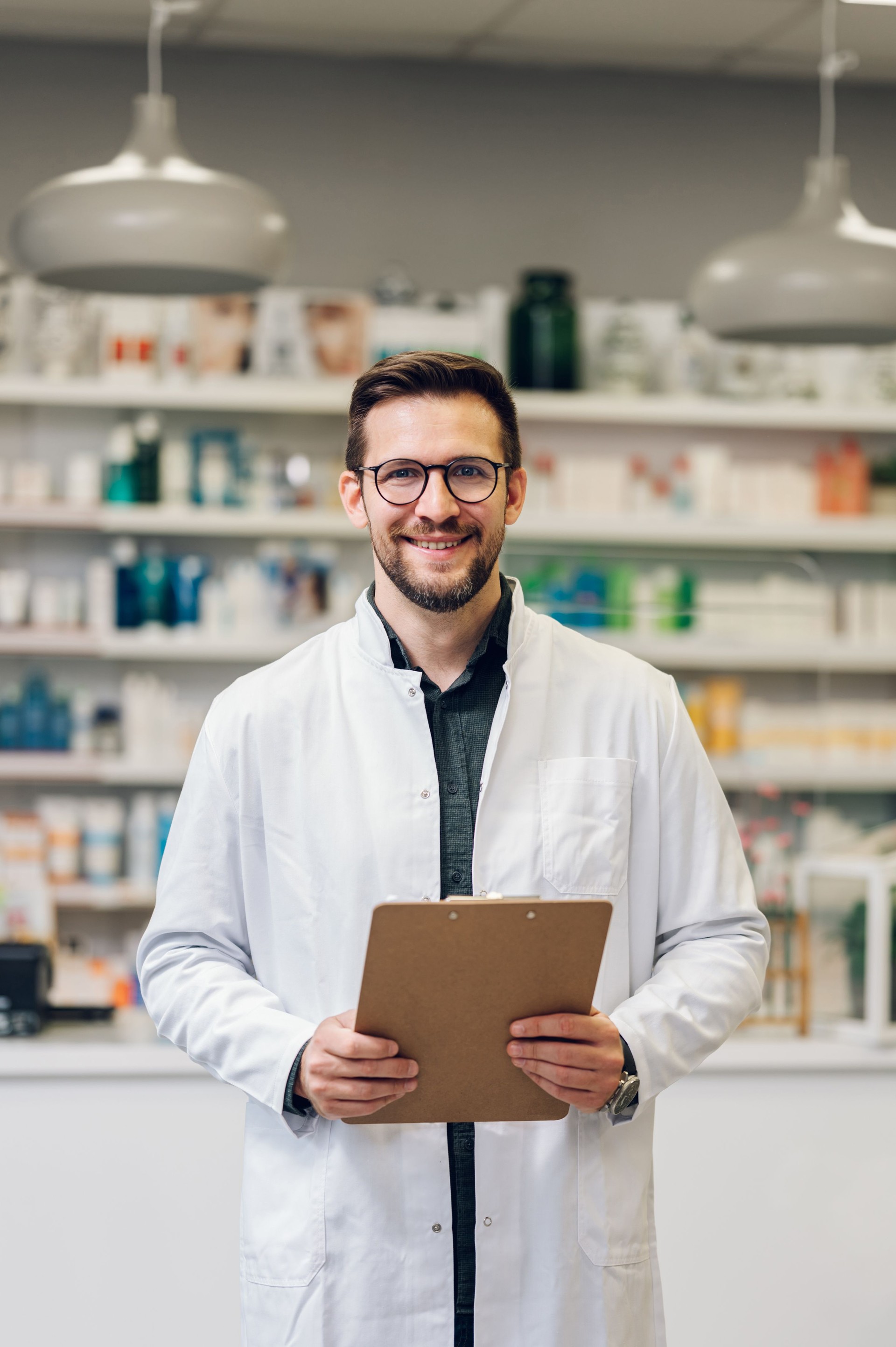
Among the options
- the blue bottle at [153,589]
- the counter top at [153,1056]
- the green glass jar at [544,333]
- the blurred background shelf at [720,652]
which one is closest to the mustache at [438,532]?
the counter top at [153,1056]

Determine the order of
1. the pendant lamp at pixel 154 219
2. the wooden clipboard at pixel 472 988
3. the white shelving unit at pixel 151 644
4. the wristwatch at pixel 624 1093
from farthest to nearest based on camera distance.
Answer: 1. the white shelving unit at pixel 151 644
2. the pendant lamp at pixel 154 219
3. the wristwatch at pixel 624 1093
4. the wooden clipboard at pixel 472 988

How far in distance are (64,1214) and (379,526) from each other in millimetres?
1455

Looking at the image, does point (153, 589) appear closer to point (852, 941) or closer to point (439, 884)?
point (852, 941)

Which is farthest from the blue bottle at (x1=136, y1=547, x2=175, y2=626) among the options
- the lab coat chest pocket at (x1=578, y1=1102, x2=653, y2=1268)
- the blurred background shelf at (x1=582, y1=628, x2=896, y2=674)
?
the lab coat chest pocket at (x1=578, y1=1102, x2=653, y2=1268)

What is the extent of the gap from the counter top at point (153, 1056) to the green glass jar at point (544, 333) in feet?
8.06

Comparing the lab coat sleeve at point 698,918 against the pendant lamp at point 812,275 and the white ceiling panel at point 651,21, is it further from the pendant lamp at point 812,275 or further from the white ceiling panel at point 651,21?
the white ceiling panel at point 651,21

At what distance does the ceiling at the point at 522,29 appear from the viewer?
435 cm

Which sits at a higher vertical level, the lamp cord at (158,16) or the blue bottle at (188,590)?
the lamp cord at (158,16)

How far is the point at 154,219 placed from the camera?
233 centimetres

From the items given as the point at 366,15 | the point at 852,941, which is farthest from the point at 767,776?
the point at 366,15

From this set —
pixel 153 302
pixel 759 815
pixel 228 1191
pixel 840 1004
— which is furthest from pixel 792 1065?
pixel 153 302

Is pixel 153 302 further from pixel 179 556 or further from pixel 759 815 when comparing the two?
pixel 759 815

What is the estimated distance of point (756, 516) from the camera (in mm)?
4672

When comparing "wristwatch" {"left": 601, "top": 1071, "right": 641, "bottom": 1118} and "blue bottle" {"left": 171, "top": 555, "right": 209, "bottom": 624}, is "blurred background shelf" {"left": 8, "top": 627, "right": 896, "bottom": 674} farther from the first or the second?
"wristwatch" {"left": 601, "top": 1071, "right": 641, "bottom": 1118}
